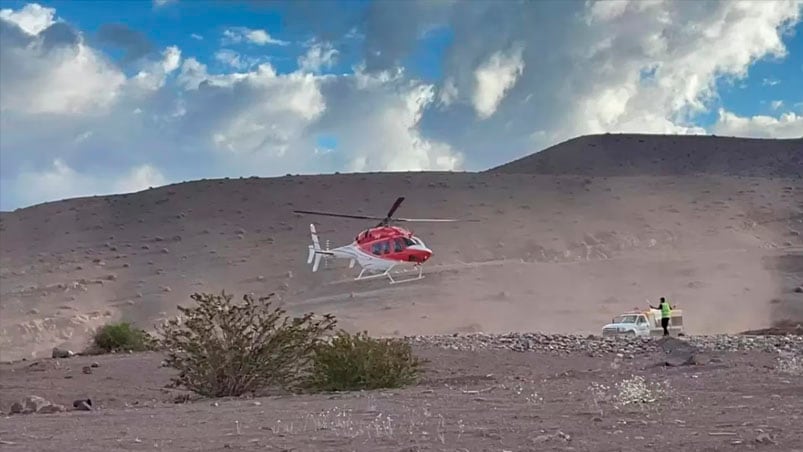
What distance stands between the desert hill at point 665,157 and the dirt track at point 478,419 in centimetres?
7534

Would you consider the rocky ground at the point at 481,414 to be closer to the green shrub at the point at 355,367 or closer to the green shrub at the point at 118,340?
the green shrub at the point at 355,367

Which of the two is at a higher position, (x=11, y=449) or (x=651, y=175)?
(x=651, y=175)

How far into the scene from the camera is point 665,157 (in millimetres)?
96750

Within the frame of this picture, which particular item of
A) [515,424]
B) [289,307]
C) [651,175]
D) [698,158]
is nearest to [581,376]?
[515,424]

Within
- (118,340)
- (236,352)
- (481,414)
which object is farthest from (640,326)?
(481,414)

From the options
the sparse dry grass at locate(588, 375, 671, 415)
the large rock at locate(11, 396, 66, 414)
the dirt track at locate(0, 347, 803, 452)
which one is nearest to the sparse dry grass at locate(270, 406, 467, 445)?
the dirt track at locate(0, 347, 803, 452)

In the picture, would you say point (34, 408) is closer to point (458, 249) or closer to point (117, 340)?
point (117, 340)

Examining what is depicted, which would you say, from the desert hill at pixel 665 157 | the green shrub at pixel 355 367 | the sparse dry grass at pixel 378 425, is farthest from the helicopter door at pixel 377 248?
the desert hill at pixel 665 157

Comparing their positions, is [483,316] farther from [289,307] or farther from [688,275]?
[688,275]

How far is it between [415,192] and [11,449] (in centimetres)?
6857

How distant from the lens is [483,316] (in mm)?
48031

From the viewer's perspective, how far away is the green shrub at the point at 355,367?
1823 centimetres

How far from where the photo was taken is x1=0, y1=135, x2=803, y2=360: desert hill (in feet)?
163

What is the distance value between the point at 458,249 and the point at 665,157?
122ft
